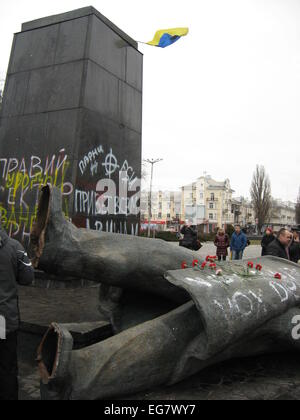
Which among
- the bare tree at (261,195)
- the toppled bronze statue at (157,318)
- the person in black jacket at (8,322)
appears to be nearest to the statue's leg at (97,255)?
the toppled bronze statue at (157,318)

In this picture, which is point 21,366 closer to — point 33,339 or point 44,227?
point 33,339

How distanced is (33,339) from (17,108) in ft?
14.7

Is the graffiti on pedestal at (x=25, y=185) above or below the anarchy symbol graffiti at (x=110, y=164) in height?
below

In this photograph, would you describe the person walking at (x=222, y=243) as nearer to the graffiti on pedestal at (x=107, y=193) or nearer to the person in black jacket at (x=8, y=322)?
the graffiti on pedestal at (x=107, y=193)

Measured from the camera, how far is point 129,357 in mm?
2320

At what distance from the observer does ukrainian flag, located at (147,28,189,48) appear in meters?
6.73

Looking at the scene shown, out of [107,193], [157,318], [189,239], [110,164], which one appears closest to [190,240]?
[189,239]

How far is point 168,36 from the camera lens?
6734 millimetres

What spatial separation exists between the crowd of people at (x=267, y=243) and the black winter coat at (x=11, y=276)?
3.34 meters

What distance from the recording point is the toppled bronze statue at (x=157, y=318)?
2.24 m

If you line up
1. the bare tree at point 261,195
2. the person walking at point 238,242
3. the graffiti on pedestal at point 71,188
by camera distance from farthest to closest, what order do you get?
the bare tree at point 261,195, the person walking at point 238,242, the graffiti on pedestal at point 71,188

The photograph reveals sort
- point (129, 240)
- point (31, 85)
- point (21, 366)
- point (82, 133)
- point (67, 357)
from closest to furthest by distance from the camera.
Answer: point (67, 357)
point (129, 240)
point (21, 366)
point (82, 133)
point (31, 85)

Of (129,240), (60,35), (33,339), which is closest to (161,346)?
(129,240)

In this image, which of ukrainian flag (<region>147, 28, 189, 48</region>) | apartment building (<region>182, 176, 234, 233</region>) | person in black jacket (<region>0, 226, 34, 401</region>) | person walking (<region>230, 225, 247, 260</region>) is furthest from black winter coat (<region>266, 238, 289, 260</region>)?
apartment building (<region>182, 176, 234, 233</region>)
